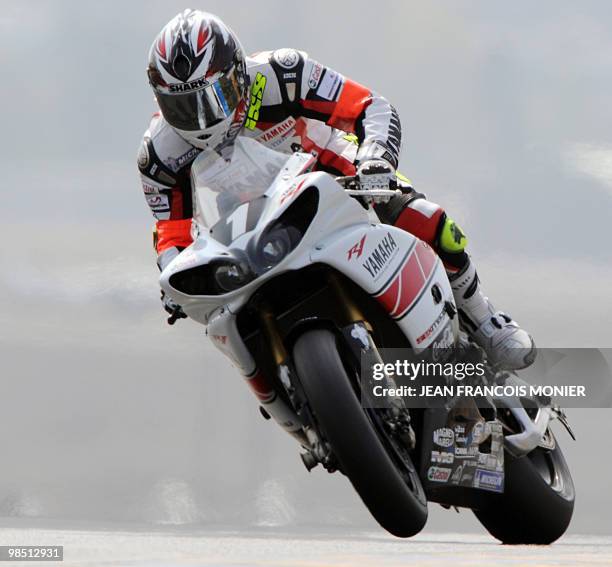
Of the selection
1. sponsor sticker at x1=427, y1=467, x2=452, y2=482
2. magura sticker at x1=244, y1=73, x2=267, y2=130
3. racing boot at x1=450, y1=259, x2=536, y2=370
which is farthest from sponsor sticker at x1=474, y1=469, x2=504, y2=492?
magura sticker at x1=244, y1=73, x2=267, y2=130

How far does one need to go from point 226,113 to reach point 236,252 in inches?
34.6

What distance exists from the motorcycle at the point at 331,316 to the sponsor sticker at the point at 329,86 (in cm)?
77

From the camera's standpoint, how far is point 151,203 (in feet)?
21.1

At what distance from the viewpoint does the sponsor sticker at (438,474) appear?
5.40 meters

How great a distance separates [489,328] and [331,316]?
1243mm

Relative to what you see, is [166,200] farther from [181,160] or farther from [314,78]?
[314,78]

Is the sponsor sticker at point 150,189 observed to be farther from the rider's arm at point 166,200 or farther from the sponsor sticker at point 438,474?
the sponsor sticker at point 438,474

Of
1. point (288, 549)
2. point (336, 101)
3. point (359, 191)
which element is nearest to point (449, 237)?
point (359, 191)

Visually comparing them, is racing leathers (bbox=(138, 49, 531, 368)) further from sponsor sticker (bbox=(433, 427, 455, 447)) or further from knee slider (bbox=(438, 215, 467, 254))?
sponsor sticker (bbox=(433, 427, 455, 447))

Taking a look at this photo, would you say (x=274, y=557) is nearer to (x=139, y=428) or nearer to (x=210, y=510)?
(x=210, y=510)

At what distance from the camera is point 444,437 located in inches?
216

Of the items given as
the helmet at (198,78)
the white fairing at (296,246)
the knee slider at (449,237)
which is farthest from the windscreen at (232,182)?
the knee slider at (449,237)

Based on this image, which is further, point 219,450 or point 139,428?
point 139,428

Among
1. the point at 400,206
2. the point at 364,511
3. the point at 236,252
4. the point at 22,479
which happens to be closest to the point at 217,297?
the point at 236,252
